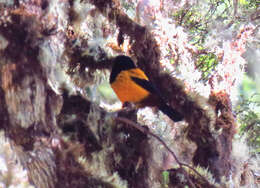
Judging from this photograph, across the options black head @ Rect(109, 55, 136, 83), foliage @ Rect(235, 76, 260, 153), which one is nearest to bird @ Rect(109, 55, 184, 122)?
black head @ Rect(109, 55, 136, 83)

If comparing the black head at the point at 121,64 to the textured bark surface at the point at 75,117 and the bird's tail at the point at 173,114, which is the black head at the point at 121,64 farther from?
the bird's tail at the point at 173,114

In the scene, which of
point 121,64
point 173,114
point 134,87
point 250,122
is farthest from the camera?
point 250,122

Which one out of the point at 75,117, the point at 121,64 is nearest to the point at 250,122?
the point at 121,64

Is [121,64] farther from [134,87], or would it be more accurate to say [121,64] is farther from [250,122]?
[250,122]

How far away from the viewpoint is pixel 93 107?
1.66 m

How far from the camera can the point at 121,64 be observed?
206 cm

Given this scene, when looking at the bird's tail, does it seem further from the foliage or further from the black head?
the foliage

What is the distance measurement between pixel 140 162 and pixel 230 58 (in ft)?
2.91

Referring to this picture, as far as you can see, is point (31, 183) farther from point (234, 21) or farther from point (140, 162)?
point (234, 21)

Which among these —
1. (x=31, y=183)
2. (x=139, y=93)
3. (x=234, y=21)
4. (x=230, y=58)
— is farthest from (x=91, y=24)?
(x=234, y=21)

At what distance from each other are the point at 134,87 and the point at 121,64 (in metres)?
0.26

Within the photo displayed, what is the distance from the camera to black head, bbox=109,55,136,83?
2.02m

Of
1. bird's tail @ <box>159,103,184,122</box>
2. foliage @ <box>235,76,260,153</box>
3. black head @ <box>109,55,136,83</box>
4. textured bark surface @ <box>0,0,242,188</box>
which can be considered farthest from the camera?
foliage @ <box>235,76,260,153</box>

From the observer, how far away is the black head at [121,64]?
202 cm
